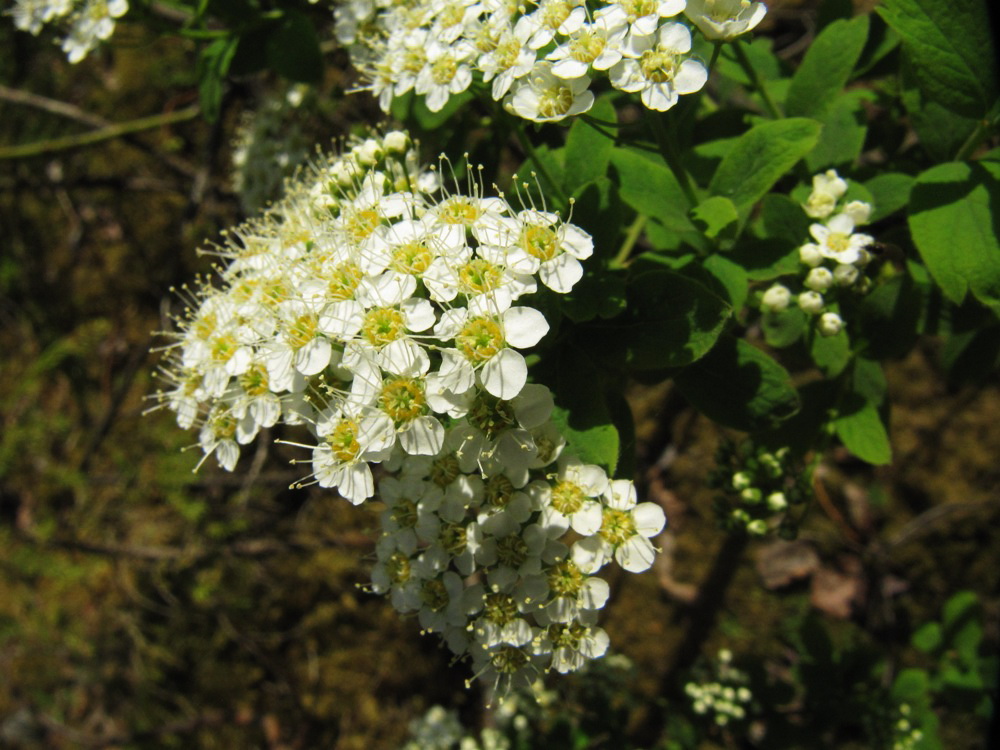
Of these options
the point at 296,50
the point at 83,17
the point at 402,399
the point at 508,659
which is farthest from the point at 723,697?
the point at 83,17

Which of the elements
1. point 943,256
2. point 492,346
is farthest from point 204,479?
point 943,256

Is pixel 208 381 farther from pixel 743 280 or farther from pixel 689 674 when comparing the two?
pixel 689 674

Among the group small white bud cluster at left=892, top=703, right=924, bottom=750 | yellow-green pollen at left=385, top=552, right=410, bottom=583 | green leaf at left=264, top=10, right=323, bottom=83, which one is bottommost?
small white bud cluster at left=892, top=703, right=924, bottom=750

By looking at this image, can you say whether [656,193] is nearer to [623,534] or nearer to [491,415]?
[491,415]

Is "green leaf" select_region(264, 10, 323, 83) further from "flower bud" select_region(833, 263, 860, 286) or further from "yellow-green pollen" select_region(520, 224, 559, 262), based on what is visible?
"flower bud" select_region(833, 263, 860, 286)

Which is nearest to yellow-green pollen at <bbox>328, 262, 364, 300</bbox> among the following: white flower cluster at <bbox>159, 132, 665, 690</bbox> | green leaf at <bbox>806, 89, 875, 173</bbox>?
white flower cluster at <bbox>159, 132, 665, 690</bbox>

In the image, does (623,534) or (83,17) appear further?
(83,17)

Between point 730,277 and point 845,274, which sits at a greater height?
point 730,277
